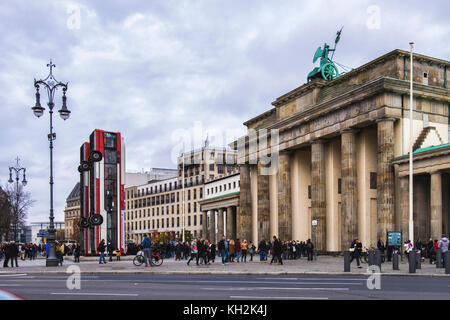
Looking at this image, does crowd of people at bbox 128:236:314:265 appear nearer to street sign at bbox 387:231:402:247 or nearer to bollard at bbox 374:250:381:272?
street sign at bbox 387:231:402:247

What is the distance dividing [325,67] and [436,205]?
1911 cm

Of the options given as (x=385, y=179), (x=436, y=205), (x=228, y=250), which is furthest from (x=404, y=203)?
(x=228, y=250)

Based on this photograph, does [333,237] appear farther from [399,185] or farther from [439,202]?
[439,202]

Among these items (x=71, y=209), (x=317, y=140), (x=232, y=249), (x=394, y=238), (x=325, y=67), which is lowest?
(x=71, y=209)

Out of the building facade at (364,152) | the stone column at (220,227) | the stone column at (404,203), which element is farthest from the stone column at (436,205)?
the stone column at (220,227)

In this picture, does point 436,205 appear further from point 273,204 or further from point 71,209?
point 71,209

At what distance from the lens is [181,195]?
365ft

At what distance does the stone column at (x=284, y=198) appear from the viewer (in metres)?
51.1

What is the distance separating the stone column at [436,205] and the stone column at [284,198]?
18.5 m

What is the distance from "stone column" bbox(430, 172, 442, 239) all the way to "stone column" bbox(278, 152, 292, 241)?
60.7ft

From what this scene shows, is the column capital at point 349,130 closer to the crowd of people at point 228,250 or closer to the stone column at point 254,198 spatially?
the crowd of people at point 228,250

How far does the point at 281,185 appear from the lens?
52.4m

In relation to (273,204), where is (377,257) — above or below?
below
